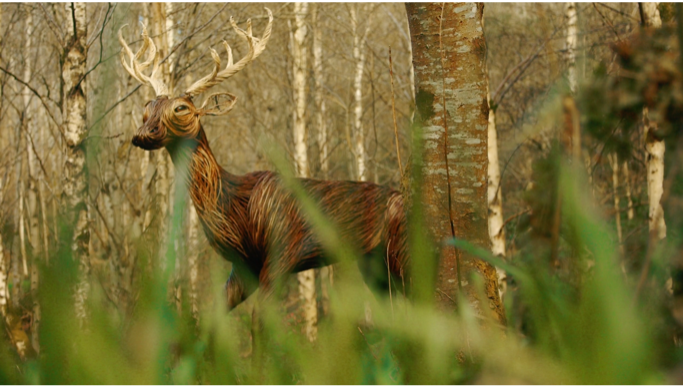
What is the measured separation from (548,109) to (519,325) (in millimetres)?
384

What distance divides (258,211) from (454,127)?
9.34ft

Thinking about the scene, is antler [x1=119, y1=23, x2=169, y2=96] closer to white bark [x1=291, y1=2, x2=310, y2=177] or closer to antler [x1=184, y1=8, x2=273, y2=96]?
antler [x1=184, y1=8, x2=273, y2=96]

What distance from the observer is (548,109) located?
2.16 feet

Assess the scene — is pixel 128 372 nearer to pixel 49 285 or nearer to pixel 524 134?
pixel 49 285

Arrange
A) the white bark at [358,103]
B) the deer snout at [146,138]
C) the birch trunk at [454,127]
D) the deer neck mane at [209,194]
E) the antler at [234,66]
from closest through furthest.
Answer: the birch trunk at [454,127] < the deer snout at [146,138] < the deer neck mane at [209,194] < the antler at [234,66] < the white bark at [358,103]

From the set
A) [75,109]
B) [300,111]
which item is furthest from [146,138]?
[300,111]

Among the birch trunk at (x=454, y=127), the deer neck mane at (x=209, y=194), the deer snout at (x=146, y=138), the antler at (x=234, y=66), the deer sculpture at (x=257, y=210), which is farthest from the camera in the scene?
the antler at (x=234, y=66)

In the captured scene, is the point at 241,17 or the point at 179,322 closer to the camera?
the point at 179,322

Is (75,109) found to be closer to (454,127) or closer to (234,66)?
(234,66)

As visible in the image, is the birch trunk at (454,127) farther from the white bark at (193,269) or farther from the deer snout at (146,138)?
the deer snout at (146,138)

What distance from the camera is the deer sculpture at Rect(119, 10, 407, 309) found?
4336 millimetres

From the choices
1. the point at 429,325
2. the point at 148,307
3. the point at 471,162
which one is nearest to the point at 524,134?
the point at 429,325

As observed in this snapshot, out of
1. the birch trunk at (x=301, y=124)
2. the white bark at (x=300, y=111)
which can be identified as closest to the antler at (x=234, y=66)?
the birch trunk at (x=301, y=124)

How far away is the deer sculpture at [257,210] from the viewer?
14.2 ft
